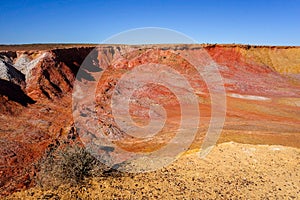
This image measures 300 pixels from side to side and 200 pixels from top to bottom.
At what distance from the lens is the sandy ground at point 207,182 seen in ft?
24.2

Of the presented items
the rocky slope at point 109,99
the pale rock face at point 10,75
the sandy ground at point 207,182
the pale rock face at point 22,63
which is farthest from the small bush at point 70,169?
the pale rock face at point 22,63

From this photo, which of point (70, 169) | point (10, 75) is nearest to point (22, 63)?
point (10, 75)

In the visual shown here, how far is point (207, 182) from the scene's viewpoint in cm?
835

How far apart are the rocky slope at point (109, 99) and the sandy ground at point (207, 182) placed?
4.57m

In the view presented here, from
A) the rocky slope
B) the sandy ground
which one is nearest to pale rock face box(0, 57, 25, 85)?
the rocky slope

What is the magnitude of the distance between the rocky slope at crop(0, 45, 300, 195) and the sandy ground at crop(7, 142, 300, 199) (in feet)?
15.0

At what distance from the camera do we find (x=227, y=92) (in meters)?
34.3

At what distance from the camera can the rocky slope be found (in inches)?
611

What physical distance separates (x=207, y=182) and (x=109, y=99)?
18.8m

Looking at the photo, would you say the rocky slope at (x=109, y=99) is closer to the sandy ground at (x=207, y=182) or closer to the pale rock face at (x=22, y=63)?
the pale rock face at (x=22, y=63)

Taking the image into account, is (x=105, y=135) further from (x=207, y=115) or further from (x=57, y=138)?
(x=207, y=115)

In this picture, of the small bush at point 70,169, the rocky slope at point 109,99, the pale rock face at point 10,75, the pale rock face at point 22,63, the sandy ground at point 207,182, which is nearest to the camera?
the sandy ground at point 207,182

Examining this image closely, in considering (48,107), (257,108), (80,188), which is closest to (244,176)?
(80,188)

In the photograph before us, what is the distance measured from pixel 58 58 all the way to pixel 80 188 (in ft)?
86.0
